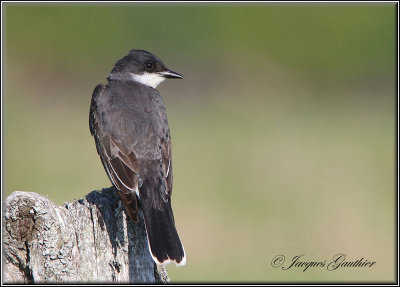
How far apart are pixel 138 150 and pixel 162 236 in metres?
1.32

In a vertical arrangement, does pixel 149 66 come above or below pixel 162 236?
above

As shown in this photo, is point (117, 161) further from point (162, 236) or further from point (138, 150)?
point (162, 236)

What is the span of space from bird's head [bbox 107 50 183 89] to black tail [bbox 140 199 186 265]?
2.05 metres

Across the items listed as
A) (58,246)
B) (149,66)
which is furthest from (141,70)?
(58,246)

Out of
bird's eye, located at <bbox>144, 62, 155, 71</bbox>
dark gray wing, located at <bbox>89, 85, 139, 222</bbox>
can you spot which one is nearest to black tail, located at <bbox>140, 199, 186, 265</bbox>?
dark gray wing, located at <bbox>89, 85, 139, 222</bbox>

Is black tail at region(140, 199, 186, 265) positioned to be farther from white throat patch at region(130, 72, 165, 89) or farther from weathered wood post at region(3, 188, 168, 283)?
white throat patch at region(130, 72, 165, 89)

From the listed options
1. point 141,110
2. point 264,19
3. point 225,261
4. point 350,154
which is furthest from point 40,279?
point 264,19

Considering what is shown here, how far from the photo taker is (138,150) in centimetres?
688

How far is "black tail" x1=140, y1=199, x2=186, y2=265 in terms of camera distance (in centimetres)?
553

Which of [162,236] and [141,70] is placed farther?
[141,70]

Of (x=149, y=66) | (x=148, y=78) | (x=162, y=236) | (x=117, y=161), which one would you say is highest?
(x=149, y=66)

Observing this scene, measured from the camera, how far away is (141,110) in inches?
284

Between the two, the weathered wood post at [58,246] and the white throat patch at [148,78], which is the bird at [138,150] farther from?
the weathered wood post at [58,246]

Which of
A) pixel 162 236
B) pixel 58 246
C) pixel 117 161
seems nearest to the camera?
pixel 58 246
